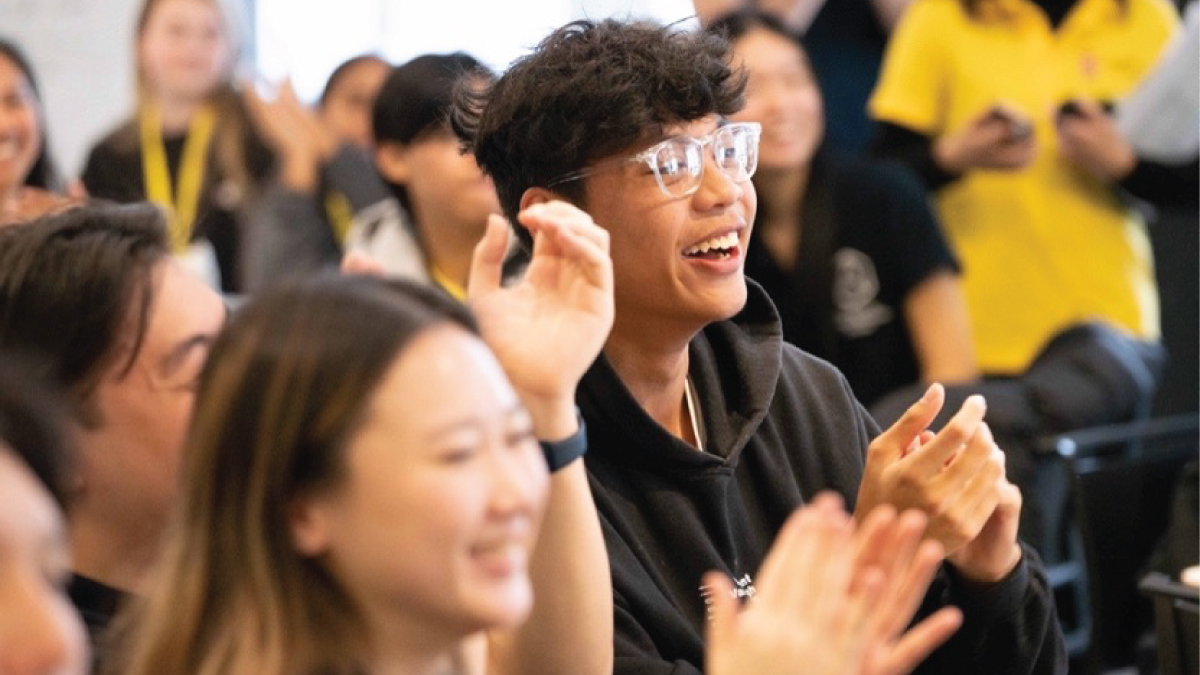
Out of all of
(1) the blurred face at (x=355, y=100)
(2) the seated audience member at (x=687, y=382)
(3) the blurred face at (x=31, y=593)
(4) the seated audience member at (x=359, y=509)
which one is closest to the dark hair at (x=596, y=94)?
(2) the seated audience member at (x=687, y=382)

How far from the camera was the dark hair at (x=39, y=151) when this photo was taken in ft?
9.91

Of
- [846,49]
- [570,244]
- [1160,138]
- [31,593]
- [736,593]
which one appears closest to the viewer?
[31,593]

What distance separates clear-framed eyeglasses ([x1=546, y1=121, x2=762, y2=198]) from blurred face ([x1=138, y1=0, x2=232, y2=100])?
2.55m

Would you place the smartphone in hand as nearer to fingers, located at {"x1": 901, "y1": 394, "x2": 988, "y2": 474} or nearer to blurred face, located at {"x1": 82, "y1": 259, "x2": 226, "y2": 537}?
fingers, located at {"x1": 901, "y1": 394, "x2": 988, "y2": 474}

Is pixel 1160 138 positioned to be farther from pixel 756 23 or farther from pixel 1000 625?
pixel 1000 625

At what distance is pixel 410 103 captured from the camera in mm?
3080

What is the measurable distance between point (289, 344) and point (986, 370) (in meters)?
2.30

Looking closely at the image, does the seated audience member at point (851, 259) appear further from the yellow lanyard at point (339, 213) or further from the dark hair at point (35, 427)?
the dark hair at point (35, 427)

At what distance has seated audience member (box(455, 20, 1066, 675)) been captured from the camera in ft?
5.72

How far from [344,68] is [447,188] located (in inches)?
62.1

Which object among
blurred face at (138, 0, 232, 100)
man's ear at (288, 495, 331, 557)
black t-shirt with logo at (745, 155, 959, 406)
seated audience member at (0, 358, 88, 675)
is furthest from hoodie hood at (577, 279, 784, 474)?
blurred face at (138, 0, 232, 100)

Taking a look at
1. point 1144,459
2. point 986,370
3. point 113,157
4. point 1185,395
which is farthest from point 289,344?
point 1185,395

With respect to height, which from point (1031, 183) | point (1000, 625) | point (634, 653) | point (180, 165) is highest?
point (634, 653)

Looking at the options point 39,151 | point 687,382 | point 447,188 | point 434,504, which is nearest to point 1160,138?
point 447,188
